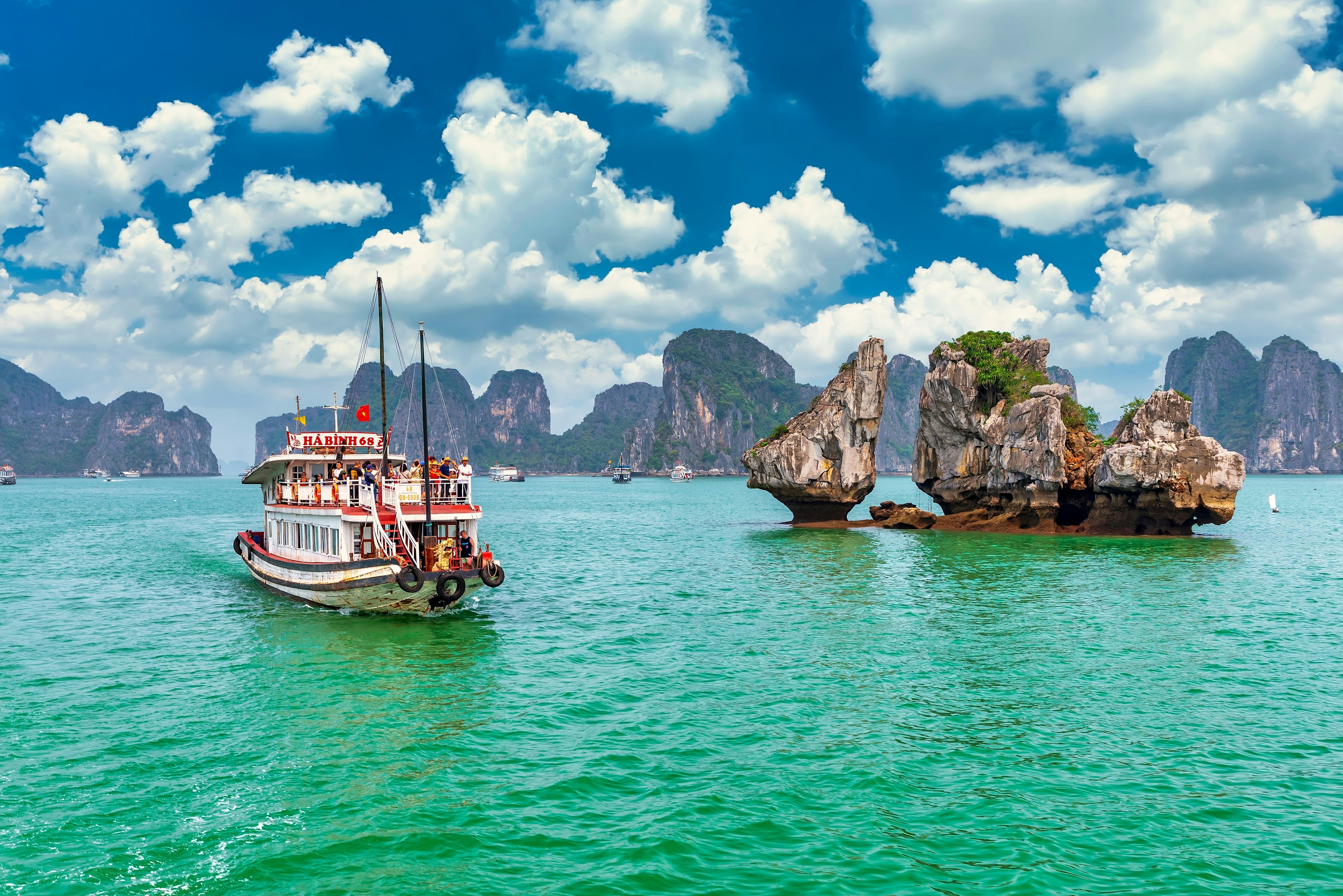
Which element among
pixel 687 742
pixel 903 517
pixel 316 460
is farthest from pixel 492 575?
pixel 903 517

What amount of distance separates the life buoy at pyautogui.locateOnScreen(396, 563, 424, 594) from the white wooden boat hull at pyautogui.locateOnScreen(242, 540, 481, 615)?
0.13 metres

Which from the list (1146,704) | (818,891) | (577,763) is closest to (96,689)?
(577,763)

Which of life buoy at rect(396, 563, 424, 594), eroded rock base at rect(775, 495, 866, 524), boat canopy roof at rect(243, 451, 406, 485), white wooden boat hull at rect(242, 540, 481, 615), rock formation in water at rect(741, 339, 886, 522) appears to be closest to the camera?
life buoy at rect(396, 563, 424, 594)

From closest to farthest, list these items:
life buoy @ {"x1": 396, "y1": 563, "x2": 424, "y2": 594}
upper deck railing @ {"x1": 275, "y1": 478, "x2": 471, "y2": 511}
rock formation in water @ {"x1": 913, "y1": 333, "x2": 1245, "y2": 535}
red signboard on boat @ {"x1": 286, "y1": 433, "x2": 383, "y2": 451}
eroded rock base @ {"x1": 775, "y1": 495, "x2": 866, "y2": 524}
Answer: life buoy @ {"x1": 396, "y1": 563, "x2": 424, "y2": 594}, upper deck railing @ {"x1": 275, "y1": 478, "x2": 471, "y2": 511}, red signboard on boat @ {"x1": 286, "y1": 433, "x2": 383, "y2": 451}, rock formation in water @ {"x1": 913, "y1": 333, "x2": 1245, "y2": 535}, eroded rock base @ {"x1": 775, "y1": 495, "x2": 866, "y2": 524}

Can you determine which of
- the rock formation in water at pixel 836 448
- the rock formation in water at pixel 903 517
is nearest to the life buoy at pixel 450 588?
the rock formation in water at pixel 836 448

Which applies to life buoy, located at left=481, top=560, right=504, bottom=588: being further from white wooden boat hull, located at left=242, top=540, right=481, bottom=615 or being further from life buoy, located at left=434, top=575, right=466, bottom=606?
life buoy, located at left=434, top=575, right=466, bottom=606

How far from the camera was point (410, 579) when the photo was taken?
2511 centimetres

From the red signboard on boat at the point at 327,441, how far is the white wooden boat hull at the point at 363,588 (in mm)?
4839

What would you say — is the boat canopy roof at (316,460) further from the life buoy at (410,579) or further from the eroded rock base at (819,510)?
the eroded rock base at (819,510)

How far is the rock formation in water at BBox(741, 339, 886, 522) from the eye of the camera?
60156 millimetres

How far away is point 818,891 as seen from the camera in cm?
983

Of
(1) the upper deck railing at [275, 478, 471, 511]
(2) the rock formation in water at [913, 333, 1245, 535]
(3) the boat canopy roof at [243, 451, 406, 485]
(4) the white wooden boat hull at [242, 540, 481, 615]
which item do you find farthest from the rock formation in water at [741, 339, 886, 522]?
(4) the white wooden boat hull at [242, 540, 481, 615]

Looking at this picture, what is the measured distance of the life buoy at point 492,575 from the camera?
2589 centimetres

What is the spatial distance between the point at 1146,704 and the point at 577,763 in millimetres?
11776
